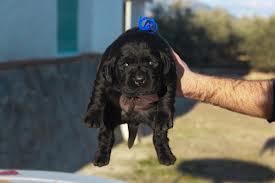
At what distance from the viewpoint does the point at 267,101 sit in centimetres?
296

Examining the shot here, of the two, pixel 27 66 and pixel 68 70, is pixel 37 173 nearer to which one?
pixel 27 66

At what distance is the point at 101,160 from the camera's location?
207 centimetres

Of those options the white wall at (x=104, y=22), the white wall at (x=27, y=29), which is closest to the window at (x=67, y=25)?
the white wall at (x=27, y=29)

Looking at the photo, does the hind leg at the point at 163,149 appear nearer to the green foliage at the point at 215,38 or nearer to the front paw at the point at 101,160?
the front paw at the point at 101,160

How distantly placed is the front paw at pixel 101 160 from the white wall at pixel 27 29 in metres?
6.70

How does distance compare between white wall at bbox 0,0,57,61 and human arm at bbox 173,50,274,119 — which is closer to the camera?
human arm at bbox 173,50,274,119

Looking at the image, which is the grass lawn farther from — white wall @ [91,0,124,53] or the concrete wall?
white wall @ [91,0,124,53]

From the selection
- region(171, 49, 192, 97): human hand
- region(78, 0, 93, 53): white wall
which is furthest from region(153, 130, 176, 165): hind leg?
region(78, 0, 93, 53): white wall

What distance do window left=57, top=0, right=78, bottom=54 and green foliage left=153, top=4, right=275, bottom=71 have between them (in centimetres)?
1837

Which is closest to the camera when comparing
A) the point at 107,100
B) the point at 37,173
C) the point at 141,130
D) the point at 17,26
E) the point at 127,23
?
the point at 107,100

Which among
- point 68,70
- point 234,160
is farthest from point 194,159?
point 68,70

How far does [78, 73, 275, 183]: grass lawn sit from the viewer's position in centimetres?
1010

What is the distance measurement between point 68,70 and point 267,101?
7.98m

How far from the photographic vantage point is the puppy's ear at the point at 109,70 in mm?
2029
